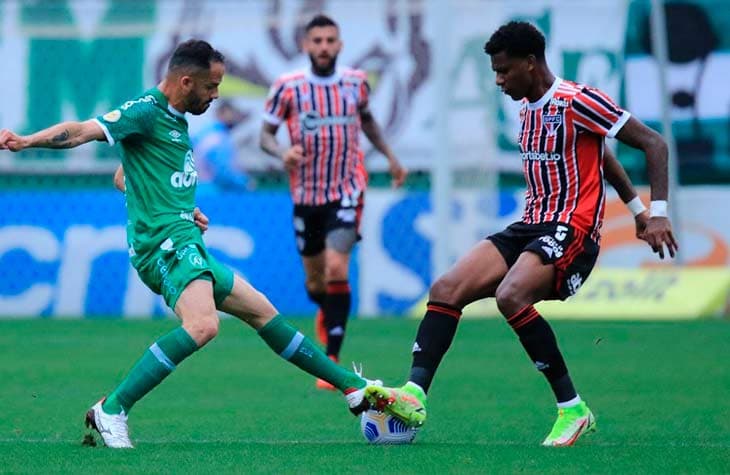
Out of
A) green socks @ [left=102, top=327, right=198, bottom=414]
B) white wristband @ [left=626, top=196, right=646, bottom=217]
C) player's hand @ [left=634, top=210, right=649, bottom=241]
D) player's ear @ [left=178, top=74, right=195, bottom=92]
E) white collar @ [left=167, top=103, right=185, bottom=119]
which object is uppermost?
player's ear @ [left=178, top=74, right=195, bottom=92]

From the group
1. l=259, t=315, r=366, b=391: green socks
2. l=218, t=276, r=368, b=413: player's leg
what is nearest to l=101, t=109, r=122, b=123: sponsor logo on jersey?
l=218, t=276, r=368, b=413: player's leg

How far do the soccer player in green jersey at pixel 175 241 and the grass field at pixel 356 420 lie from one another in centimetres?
31

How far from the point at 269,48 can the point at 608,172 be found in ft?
38.7

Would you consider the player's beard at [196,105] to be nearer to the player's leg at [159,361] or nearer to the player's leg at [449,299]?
the player's leg at [159,361]

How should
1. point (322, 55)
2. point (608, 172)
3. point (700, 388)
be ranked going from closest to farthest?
point (608, 172) → point (700, 388) → point (322, 55)

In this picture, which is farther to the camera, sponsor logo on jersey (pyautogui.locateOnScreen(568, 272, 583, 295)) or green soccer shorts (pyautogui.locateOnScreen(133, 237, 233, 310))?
sponsor logo on jersey (pyautogui.locateOnScreen(568, 272, 583, 295))

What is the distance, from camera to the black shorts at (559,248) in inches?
268

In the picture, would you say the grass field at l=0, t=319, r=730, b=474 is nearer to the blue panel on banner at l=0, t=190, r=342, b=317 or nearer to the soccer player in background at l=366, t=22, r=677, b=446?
the soccer player in background at l=366, t=22, r=677, b=446

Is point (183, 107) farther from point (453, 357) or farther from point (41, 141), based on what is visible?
point (453, 357)

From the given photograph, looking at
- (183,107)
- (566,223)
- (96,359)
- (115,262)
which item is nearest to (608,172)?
(566,223)

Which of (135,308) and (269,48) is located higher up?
(269,48)

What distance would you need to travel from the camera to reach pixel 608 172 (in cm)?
716

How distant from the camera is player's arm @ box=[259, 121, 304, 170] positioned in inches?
400

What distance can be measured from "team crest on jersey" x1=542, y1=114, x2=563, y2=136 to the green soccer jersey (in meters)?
1.59
